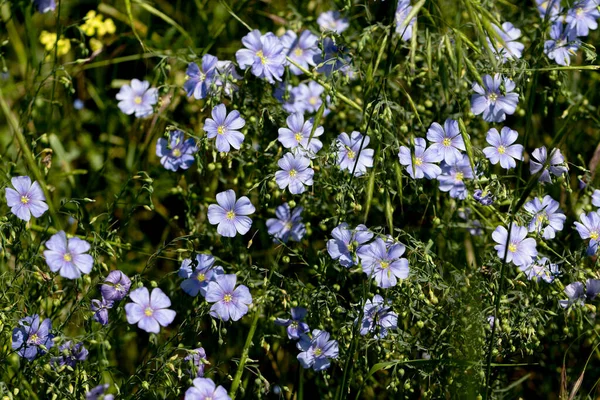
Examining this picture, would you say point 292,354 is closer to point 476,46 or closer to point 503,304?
point 503,304

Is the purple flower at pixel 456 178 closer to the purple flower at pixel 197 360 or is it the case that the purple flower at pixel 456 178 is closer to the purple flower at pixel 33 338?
the purple flower at pixel 197 360

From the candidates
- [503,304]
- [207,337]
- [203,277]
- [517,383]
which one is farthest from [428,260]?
[207,337]

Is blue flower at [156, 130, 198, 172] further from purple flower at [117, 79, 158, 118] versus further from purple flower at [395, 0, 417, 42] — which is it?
purple flower at [395, 0, 417, 42]

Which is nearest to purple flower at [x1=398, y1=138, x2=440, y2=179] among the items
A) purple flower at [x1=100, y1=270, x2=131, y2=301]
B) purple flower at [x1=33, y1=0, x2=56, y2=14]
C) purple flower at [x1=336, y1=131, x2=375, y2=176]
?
purple flower at [x1=336, y1=131, x2=375, y2=176]

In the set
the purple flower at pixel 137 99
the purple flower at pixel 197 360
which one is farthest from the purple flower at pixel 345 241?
the purple flower at pixel 137 99

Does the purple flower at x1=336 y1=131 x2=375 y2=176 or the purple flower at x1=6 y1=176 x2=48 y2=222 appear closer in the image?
the purple flower at x1=6 y1=176 x2=48 y2=222
